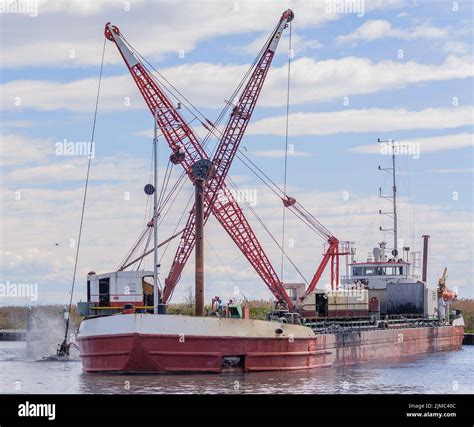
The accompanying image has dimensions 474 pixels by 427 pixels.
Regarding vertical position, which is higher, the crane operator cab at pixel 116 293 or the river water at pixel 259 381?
the crane operator cab at pixel 116 293

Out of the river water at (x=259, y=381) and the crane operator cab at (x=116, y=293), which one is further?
the crane operator cab at (x=116, y=293)

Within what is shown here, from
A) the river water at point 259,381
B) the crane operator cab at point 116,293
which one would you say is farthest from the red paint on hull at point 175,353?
the crane operator cab at point 116,293

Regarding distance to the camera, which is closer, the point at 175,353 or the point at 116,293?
the point at 175,353

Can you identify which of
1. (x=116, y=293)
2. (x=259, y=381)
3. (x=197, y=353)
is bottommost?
(x=259, y=381)

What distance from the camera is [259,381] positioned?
4894 cm

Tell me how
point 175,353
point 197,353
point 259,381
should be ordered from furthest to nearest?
1. point 197,353
2. point 259,381
3. point 175,353

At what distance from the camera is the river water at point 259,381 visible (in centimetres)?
4616

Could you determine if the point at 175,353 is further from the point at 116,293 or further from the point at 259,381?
the point at 116,293

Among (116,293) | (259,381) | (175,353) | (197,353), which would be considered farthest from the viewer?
(116,293)

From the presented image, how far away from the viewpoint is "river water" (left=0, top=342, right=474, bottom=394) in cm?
4616

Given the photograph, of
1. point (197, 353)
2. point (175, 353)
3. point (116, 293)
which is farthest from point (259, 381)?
point (116, 293)

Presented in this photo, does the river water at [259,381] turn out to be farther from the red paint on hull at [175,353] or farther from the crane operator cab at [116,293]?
the crane operator cab at [116,293]

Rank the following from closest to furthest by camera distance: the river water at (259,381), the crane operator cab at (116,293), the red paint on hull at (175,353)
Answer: the river water at (259,381) < the red paint on hull at (175,353) < the crane operator cab at (116,293)
